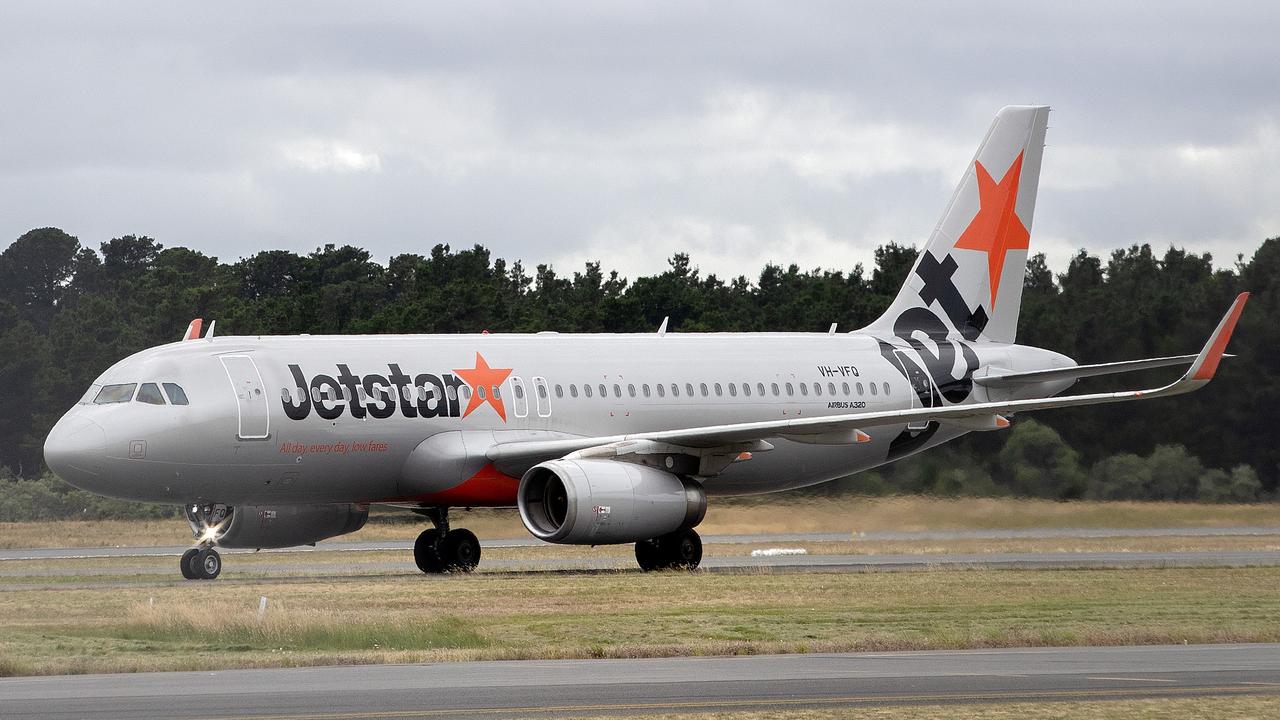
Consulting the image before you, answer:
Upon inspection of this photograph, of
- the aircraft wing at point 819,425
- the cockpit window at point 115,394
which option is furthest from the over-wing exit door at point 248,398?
the aircraft wing at point 819,425

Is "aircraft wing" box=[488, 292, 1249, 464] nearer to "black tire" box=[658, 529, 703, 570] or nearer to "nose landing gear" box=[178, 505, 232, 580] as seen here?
A: "black tire" box=[658, 529, 703, 570]

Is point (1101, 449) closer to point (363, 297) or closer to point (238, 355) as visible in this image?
point (238, 355)

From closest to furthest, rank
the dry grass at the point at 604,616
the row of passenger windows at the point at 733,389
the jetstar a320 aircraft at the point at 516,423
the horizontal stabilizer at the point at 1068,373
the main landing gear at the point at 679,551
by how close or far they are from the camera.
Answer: the dry grass at the point at 604,616 → the jetstar a320 aircraft at the point at 516,423 → the main landing gear at the point at 679,551 → the row of passenger windows at the point at 733,389 → the horizontal stabilizer at the point at 1068,373

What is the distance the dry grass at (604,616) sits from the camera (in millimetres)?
20484

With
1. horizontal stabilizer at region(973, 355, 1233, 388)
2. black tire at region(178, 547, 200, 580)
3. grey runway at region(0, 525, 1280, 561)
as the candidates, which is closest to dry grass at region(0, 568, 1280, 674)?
black tire at region(178, 547, 200, 580)

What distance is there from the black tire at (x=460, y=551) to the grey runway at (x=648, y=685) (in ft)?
49.8

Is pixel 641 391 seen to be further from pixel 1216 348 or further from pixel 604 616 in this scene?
pixel 604 616

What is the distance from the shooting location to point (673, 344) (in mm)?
37438

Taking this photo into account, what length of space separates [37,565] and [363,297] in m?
62.6

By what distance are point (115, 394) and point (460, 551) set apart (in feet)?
22.1

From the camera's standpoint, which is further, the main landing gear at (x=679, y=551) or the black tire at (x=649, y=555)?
the black tire at (x=649, y=555)

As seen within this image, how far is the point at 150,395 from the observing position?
30.8m

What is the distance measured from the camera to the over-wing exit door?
31125mm

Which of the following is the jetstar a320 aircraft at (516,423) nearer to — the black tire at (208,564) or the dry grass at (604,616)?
the black tire at (208,564)
